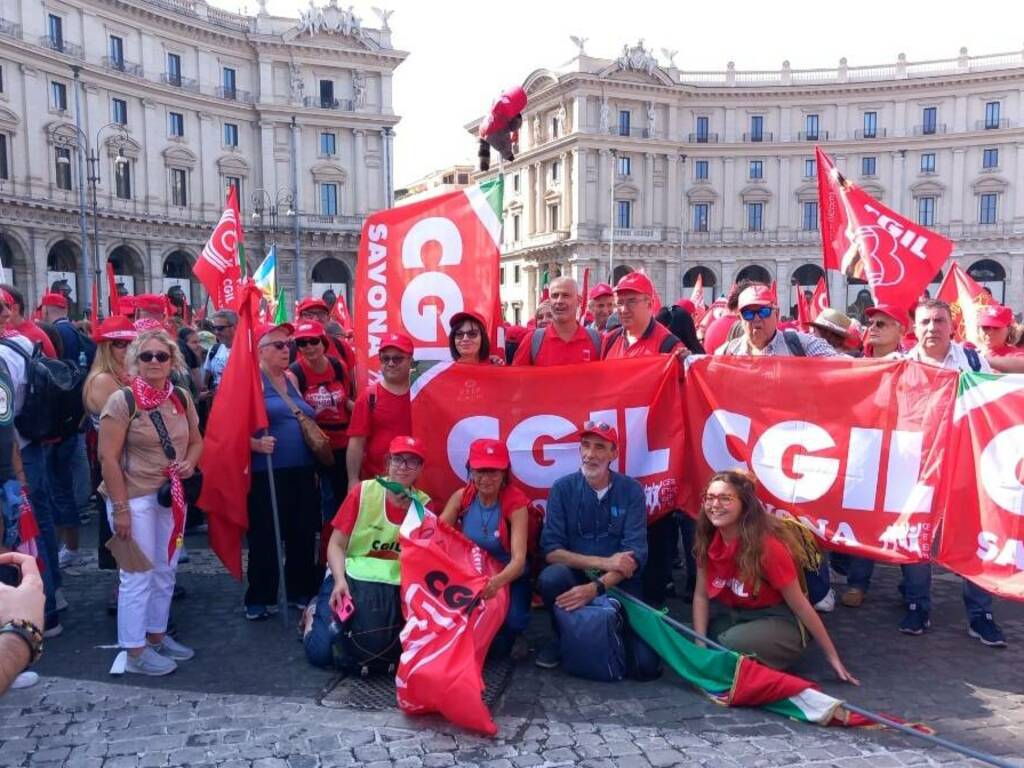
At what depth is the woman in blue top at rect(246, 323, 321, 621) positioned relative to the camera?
18.7 ft

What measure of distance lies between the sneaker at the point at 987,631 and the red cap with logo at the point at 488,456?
3.09 metres

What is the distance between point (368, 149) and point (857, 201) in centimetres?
5072

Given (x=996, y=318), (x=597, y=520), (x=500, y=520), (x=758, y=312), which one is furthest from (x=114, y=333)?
→ (x=996, y=318)

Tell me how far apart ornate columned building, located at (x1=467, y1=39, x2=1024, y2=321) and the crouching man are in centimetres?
5455

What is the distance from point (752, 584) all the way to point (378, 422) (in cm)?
260

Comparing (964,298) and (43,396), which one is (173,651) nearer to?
(43,396)

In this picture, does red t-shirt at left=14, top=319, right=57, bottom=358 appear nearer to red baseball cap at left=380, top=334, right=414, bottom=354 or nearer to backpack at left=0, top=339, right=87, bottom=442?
backpack at left=0, top=339, right=87, bottom=442

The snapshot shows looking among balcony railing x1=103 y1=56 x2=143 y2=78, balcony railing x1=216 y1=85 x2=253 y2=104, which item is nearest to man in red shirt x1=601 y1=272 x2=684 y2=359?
balcony railing x1=103 y1=56 x2=143 y2=78

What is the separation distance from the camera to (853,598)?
→ 5938 millimetres

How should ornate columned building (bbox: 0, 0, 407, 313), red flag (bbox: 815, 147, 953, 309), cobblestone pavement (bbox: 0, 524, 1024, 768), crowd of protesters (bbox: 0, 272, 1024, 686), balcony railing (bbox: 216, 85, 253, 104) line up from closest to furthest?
cobblestone pavement (bbox: 0, 524, 1024, 768) < crowd of protesters (bbox: 0, 272, 1024, 686) < red flag (bbox: 815, 147, 953, 309) < ornate columned building (bbox: 0, 0, 407, 313) < balcony railing (bbox: 216, 85, 253, 104)

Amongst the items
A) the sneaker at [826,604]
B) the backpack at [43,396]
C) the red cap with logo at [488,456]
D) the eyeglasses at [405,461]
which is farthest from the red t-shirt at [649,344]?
the backpack at [43,396]

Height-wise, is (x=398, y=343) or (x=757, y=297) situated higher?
(x=757, y=297)

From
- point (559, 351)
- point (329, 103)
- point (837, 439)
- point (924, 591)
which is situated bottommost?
point (924, 591)

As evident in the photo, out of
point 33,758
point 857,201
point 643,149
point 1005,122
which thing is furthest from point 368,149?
point 33,758
